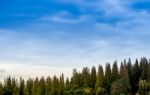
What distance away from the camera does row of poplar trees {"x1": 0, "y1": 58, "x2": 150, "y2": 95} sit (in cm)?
10448

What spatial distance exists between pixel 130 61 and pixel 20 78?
41419mm

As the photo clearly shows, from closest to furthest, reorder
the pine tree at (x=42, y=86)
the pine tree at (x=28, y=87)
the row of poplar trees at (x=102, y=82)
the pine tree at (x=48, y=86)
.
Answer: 1. the row of poplar trees at (x=102, y=82)
2. the pine tree at (x=48, y=86)
3. the pine tree at (x=42, y=86)
4. the pine tree at (x=28, y=87)

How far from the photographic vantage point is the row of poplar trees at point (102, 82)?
104 meters

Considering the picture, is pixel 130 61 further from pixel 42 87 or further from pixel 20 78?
pixel 20 78

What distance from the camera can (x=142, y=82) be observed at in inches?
4090

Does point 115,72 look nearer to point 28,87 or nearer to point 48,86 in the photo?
point 48,86

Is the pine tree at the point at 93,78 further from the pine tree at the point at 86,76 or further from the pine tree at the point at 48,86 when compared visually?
the pine tree at the point at 48,86

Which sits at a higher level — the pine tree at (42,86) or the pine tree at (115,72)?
the pine tree at (115,72)

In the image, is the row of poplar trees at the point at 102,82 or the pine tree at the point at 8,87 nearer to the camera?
the row of poplar trees at the point at 102,82

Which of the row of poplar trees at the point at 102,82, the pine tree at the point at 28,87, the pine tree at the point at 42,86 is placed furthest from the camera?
the pine tree at the point at 28,87

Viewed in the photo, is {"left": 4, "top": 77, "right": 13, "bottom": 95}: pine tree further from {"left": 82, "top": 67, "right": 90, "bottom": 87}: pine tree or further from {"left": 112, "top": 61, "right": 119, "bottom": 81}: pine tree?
{"left": 112, "top": 61, "right": 119, "bottom": 81}: pine tree

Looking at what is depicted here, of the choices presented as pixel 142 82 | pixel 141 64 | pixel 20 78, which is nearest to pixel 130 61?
pixel 141 64

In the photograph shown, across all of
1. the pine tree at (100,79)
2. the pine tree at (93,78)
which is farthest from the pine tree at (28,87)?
the pine tree at (100,79)

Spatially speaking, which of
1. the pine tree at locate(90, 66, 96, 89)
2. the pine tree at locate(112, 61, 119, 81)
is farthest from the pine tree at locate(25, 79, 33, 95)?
the pine tree at locate(112, 61, 119, 81)
